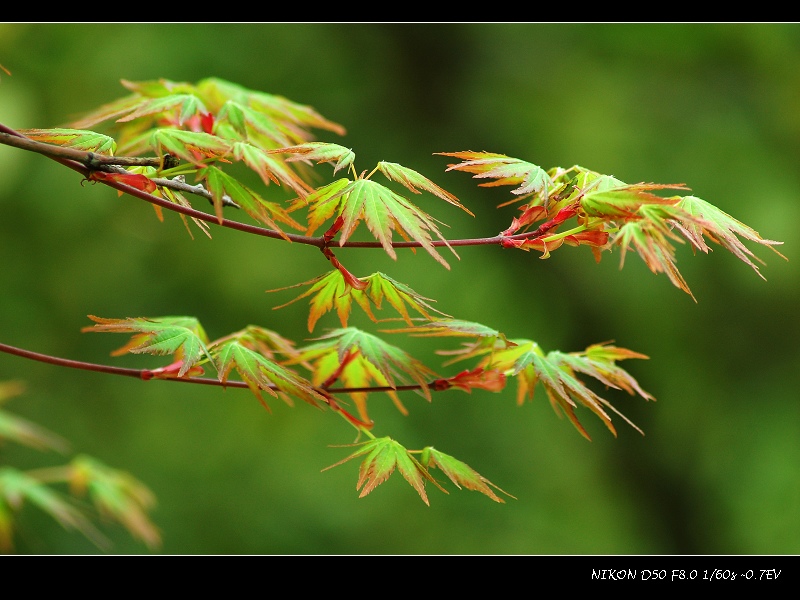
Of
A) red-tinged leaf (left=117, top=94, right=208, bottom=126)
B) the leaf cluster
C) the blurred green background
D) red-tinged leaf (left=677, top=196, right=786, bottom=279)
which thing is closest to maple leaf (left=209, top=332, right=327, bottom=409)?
the leaf cluster

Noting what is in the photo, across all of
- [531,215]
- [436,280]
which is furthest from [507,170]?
[436,280]

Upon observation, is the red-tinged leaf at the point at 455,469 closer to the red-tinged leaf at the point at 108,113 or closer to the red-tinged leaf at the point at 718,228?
the red-tinged leaf at the point at 718,228

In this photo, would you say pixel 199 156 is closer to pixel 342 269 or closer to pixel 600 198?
pixel 342 269

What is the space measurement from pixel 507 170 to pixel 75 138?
397 mm

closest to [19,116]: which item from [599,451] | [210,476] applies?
[210,476]

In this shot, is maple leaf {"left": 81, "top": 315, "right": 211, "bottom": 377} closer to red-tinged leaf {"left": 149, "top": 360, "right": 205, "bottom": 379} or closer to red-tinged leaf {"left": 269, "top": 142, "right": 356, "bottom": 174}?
red-tinged leaf {"left": 149, "top": 360, "right": 205, "bottom": 379}

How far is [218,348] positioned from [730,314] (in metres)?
2.38

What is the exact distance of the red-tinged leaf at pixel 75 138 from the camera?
73cm

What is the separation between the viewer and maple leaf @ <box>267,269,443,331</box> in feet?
2.56

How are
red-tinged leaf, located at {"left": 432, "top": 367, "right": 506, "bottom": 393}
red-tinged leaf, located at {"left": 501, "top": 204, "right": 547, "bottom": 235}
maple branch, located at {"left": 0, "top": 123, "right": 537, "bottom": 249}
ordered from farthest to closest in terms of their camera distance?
1. red-tinged leaf, located at {"left": 432, "top": 367, "right": 506, "bottom": 393}
2. red-tinged leaf, located at {"left": 501, "top": 204, "right": 547, "bottom": 235}
3. maple branch, located at {"left": 0, "top": 123, "right": 537, "bottom": 249}

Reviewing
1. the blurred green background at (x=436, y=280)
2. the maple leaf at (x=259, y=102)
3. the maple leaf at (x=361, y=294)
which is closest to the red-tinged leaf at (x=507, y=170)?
the maple leaf at (x=361, y=294)

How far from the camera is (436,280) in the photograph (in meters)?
2.56

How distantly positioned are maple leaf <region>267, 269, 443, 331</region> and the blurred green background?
1.64 metres

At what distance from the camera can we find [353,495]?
2.59 meters
